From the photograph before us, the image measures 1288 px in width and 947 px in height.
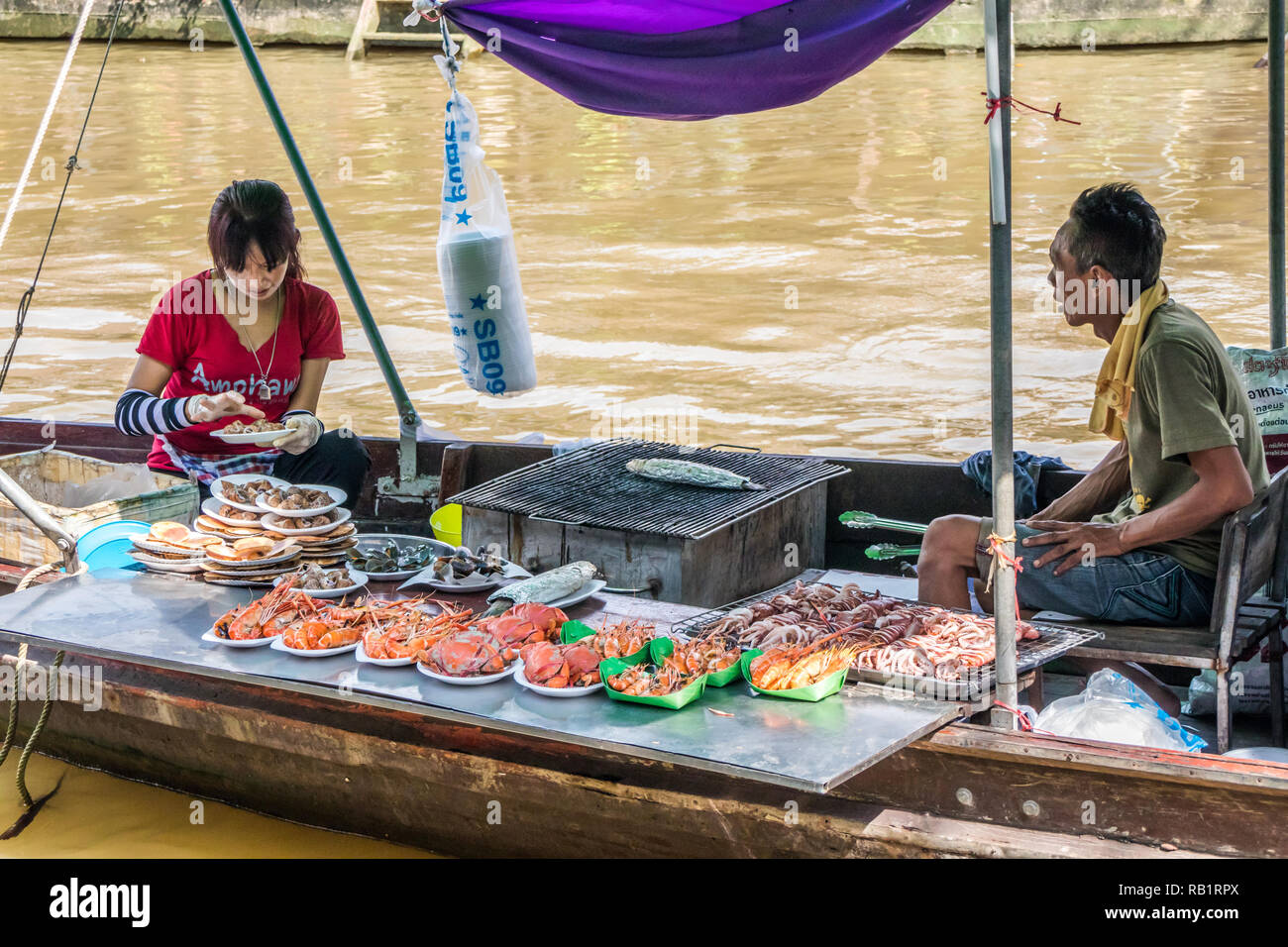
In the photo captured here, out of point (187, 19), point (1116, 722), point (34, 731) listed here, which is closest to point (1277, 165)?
point (1116, 722)

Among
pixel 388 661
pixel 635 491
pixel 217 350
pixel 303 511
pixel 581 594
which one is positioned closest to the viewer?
pixel 388 661

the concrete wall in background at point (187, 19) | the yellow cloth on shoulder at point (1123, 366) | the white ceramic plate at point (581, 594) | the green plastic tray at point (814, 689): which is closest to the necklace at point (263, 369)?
the white ceramic plate at point (581, 594)

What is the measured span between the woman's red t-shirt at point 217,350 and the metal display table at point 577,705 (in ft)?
3.54

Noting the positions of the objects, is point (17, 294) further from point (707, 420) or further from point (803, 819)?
point (803, 819)

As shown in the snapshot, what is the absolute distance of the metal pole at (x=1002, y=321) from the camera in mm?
2744

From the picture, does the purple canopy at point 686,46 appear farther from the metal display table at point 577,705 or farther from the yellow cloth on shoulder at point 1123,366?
the metal display table at point 577,705

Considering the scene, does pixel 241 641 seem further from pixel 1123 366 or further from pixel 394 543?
pixel 1123 366

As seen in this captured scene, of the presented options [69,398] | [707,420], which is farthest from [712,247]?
[69,398]

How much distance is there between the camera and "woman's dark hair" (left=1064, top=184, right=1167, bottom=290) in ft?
11.6

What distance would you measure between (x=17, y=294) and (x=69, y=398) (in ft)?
12.2

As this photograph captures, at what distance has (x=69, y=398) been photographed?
10.6m

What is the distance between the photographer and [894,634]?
3350 mm

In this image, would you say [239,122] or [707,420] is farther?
[239,122]

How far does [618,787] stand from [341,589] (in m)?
0.98
